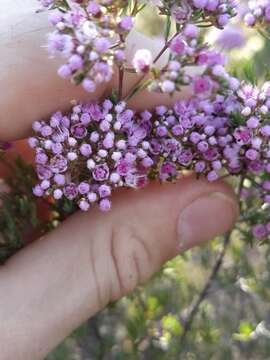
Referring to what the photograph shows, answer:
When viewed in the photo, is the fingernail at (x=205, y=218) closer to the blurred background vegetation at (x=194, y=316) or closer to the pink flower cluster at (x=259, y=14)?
the blurred background vegetation at (x=194, y=316)

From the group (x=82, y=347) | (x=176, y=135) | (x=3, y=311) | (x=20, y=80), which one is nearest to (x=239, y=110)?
(x=176, y=135)

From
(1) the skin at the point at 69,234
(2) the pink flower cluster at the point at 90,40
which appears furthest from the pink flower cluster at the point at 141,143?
(2) the pink flower cluster at the point at 90,40

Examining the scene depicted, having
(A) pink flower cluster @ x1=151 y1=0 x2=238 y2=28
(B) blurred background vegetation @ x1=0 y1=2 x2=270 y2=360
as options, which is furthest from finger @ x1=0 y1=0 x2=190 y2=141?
(B) blurred background vegetation @ x1=0 y1=2 x2=270 y2=360

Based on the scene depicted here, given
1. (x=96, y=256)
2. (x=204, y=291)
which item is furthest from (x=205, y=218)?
(x=204, y=291)

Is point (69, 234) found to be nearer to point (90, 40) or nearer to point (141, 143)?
point (141, 143)

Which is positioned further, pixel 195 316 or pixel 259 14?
pixel 195 316

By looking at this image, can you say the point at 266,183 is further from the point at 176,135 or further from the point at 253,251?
the point at 253,251

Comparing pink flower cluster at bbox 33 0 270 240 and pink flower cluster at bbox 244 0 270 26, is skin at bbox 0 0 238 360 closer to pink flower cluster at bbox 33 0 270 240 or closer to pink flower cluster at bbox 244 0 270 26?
pink flower cluster at bbox 33 0 270 240

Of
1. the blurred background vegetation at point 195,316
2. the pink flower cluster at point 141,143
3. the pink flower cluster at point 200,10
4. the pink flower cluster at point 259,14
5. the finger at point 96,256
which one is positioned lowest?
the blurred background vegetation at point 195,316

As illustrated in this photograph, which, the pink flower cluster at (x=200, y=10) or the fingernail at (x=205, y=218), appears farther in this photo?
the fingernail at (x=205, y=218)
